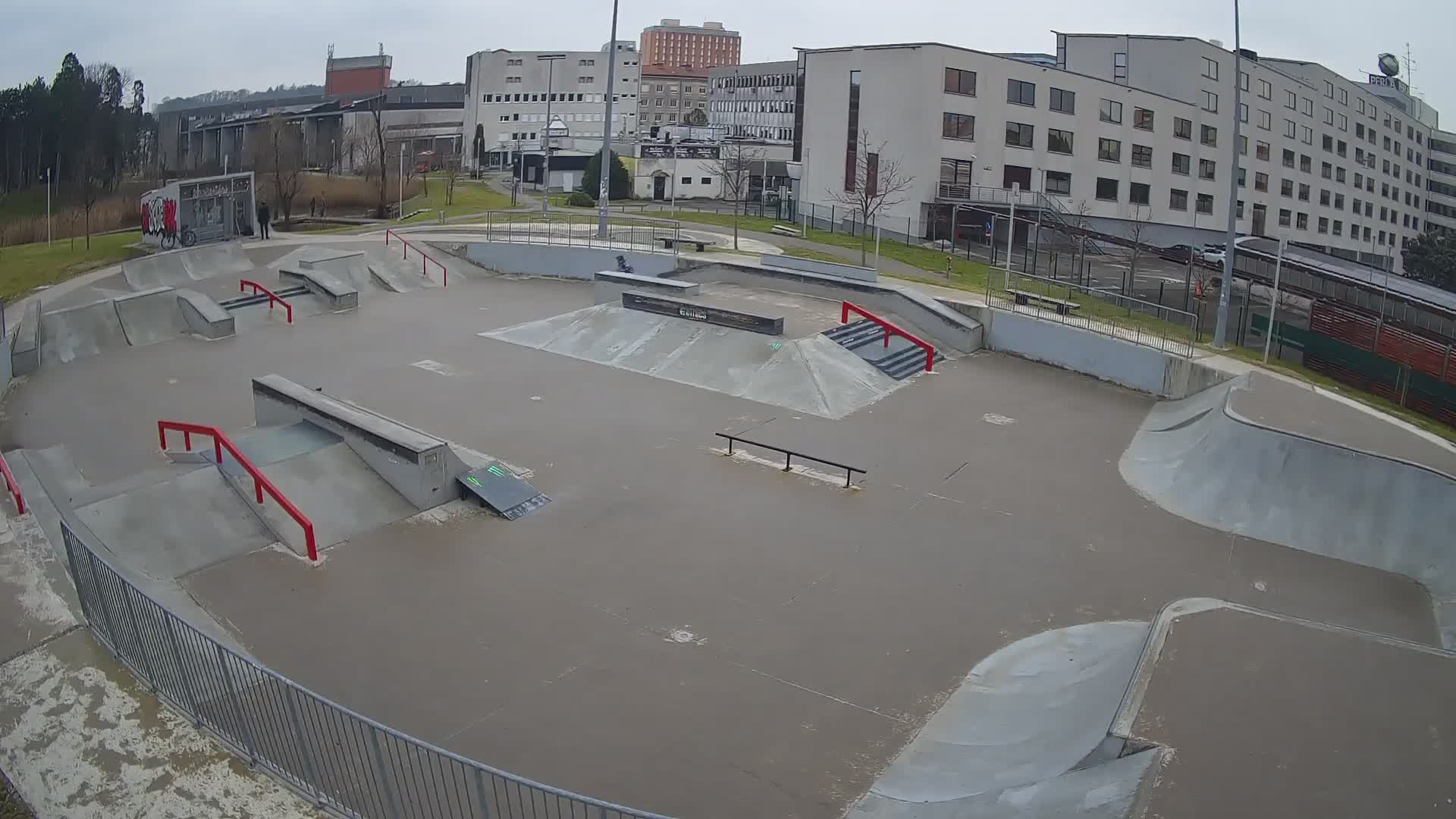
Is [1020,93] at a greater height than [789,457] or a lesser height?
greater

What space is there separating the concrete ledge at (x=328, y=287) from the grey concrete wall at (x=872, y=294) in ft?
32.8

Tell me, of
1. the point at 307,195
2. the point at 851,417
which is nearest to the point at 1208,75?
the point at 851,417

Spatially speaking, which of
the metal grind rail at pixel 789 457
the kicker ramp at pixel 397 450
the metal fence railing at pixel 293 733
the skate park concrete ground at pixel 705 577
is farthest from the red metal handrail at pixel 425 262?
the metal fence railing at pixel 293 733

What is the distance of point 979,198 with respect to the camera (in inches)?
1827

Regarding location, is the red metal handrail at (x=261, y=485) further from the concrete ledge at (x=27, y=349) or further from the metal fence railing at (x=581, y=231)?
the metal fence railing at (x=581, y=231)

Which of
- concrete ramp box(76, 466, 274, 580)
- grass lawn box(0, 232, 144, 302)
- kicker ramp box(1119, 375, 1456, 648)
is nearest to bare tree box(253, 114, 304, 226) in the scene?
grass lawn box(0, 232, 144, 302)

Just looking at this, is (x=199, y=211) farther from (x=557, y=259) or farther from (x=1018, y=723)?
(x=1018, y=723)

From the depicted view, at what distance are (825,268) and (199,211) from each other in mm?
21300

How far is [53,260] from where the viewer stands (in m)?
33.8

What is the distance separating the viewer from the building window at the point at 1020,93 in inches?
1827

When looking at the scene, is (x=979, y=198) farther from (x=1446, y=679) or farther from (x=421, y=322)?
(x=1446, y=679)

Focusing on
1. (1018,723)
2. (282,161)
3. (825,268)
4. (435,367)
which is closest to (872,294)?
(825,268)

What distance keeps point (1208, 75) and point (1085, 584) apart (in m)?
50.8

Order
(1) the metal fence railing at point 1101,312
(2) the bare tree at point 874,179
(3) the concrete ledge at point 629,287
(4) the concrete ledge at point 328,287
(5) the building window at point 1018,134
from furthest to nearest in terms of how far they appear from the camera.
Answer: (5) the building window at point 1018,134, (2) the bare tree at point 874,179, (4) the concrete ledge at point 328,287, (3) the concrete ledge at point 629,287, (1) the metal fence railing at point 1101,312
